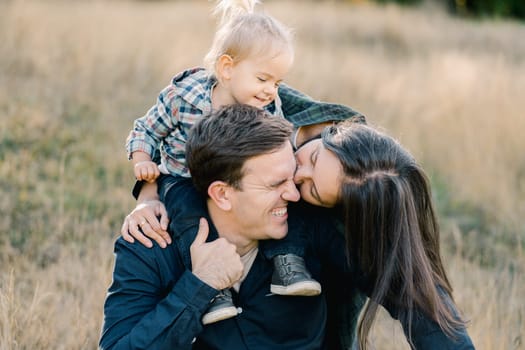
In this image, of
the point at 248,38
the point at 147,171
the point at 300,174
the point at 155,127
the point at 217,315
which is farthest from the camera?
the point at 155,127

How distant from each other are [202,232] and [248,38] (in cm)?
101

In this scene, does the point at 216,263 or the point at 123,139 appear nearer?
the point at 216,263

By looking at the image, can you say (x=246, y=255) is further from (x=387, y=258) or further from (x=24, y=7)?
(x=24, y=7)

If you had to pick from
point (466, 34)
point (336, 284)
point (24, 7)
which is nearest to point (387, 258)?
point (336, 284)

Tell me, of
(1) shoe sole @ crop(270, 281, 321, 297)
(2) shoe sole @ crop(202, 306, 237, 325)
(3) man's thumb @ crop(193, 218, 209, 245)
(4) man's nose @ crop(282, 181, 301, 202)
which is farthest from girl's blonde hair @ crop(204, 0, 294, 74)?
(2) shoe sole @ crop(202, 306, 237, 325)

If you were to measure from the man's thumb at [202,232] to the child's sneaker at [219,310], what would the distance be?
228mm

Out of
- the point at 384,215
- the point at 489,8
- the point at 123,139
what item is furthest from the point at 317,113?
the point at 489,8

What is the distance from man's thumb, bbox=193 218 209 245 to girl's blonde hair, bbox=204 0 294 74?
89 centimetres

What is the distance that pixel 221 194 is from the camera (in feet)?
10.1

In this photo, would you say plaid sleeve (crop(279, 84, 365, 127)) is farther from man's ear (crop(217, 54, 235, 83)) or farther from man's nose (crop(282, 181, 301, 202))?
man's nose (crop(282, 181, 301, 202))

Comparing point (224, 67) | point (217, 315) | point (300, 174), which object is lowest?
point (217, 315)

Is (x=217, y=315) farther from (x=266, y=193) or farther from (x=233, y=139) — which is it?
(x=233, y=139)

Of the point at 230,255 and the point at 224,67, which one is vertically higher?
the point at 224,67

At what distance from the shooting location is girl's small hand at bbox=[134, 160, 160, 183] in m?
3.38
